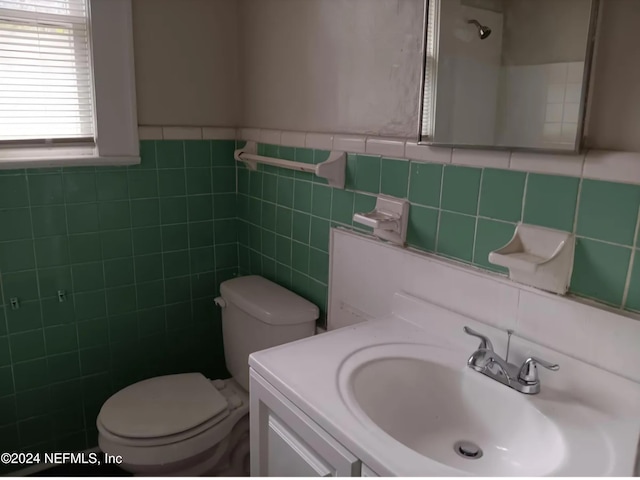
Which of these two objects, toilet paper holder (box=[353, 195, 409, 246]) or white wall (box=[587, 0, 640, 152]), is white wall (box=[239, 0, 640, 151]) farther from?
toilet paper holder (box=[353, 195, 409, 246])

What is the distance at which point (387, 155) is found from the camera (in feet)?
4.83

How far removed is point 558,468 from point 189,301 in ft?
5.47

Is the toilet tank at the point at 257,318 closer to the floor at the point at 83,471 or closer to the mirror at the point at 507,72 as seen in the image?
the floor at the point at 83,471

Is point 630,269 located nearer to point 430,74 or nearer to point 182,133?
point 430,74

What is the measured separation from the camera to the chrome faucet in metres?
1.08

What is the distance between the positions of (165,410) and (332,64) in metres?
1.26

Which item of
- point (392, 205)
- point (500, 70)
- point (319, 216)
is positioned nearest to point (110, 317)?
point (319, 216)

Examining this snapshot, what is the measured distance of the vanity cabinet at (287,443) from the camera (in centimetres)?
99

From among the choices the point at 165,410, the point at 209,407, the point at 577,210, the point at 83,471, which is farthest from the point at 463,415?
the point at 83,471

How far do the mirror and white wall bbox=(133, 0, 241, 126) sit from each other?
106 cm

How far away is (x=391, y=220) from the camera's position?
1.43 m

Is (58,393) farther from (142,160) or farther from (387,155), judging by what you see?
(387,155)

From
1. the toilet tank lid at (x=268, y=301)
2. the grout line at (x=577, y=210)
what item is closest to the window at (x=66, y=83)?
the toilet tank lid at (x=268, y=301)

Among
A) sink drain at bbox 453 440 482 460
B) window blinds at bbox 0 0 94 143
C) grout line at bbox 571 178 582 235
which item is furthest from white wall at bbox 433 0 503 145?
window blinds at bbox 0 0 94 143
